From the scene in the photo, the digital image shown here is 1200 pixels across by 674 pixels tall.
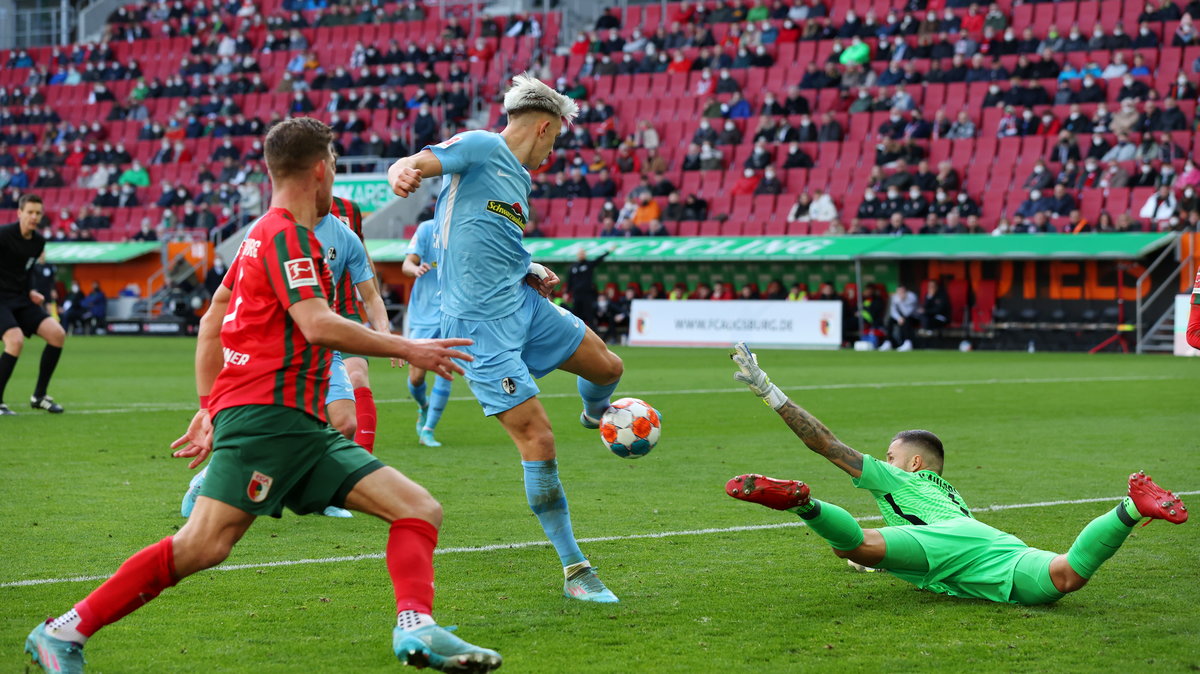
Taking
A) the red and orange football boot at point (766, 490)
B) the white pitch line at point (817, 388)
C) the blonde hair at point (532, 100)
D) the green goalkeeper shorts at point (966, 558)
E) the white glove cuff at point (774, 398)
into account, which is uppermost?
the blonde hair at point (532, 100)

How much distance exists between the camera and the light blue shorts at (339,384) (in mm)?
7672

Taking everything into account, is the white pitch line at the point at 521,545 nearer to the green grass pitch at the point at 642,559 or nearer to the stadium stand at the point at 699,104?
the green grass pitch at the point at 642,559

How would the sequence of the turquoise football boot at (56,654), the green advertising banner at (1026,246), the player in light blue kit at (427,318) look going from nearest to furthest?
the turquoise football boot at (56,654)
the player in light blue kit at (427,318)
the green advertising banner at (1026,246)

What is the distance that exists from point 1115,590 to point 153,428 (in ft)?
30.9

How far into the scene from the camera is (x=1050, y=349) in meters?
27.1

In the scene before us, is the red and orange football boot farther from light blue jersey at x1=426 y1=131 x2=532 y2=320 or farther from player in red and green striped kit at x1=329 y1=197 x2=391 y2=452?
player in red and green striped kit at x1=329 y1=197 x2=391 y2=452

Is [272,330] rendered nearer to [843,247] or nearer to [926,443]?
[926,443]

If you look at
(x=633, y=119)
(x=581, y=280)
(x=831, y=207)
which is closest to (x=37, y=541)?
(x=581, y=280)

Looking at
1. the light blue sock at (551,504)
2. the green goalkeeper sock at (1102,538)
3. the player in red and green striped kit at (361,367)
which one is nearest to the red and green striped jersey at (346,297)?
the player in red and green striped kit at (361,367)

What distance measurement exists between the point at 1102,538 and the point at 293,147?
3298mm

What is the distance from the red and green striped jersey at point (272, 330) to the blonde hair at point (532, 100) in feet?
5.77

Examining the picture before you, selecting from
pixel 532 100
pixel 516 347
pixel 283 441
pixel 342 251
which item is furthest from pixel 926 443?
pixel 342 251

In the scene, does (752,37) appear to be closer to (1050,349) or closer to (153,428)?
(1050,349)

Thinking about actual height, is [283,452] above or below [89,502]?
above
